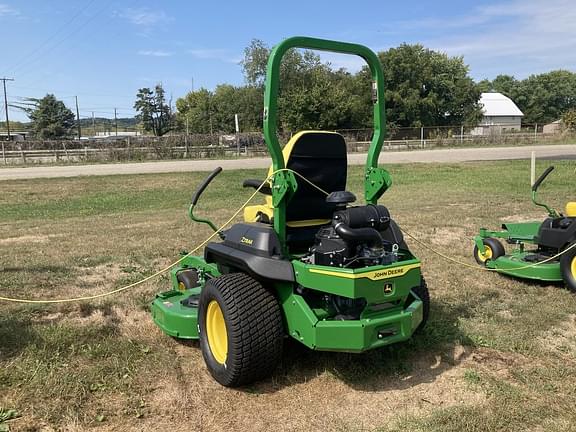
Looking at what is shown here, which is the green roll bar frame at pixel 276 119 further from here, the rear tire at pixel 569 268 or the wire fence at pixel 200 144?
the wire fence at pixel 200 144

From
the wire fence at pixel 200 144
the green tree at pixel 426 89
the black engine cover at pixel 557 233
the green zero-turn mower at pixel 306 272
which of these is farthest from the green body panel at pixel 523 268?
the green tree at pixel 426 89

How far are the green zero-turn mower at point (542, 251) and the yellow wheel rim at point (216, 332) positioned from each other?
11.7ft

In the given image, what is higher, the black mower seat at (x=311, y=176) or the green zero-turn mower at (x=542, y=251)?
the black mower seat at (x=311, y=176)

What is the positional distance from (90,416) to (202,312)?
1009mm

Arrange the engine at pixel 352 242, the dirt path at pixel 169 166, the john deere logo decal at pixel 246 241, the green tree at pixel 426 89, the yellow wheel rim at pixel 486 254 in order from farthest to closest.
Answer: the green tree at pixel 426 89, the dirt path at pixel 169 166, the yellow wheel rim at pixel 486 254, the john deere logo decal at pixel 246 241, the engine at pixel 352 242

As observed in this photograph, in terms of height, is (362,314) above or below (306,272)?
below

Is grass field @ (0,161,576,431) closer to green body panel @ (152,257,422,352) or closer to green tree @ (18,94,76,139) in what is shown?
green body panel @ (152,257,422,352)

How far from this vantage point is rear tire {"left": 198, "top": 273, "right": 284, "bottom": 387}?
3.46 meters

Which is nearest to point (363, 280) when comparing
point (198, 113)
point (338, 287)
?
point (338, 287)

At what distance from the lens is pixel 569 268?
5570 millimetres

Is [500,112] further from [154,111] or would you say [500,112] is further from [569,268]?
[569,268]

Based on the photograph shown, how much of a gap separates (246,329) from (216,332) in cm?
55

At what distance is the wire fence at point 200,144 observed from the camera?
3181cm

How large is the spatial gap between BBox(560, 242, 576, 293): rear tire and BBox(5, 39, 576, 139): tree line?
63.6 feet
